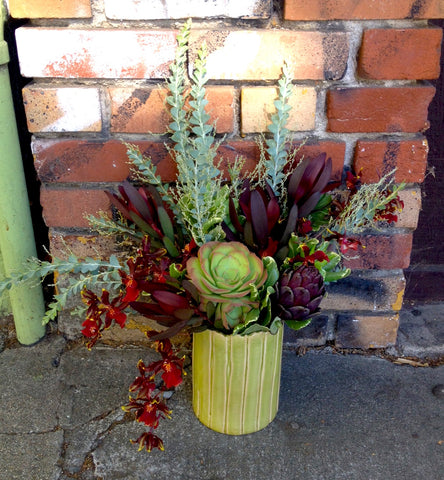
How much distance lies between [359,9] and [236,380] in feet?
2.61

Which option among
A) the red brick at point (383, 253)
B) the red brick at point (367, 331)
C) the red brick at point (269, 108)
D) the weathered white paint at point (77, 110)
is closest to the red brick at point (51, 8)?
the weathered white paint at point (77, 110)

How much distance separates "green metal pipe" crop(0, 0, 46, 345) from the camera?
1264 mm

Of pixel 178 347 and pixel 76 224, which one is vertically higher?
pixel 76 224

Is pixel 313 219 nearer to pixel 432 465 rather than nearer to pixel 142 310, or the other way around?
pixel 142 310

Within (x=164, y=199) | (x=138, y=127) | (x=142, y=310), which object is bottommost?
(x=142, y=310)

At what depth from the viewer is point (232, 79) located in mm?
1210

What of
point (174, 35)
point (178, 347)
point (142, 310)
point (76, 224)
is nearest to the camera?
point (142, 310)

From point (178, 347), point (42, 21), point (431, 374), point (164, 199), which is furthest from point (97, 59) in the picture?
point (431, 374)

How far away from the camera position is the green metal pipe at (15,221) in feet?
4.15

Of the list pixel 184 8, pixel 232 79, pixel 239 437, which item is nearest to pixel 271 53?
pixel 232 79

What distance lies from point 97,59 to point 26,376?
767 millimetres

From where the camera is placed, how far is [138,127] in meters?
1.25

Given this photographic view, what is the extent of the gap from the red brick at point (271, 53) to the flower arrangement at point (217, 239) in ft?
0.11

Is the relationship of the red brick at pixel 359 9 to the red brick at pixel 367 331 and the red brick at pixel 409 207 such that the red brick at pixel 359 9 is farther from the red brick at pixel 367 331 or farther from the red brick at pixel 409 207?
the red brick at pixel 367 331
